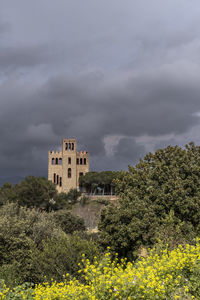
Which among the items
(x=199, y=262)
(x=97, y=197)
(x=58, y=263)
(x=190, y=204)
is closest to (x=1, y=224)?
(x=58, y=263)

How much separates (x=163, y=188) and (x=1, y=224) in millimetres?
10533

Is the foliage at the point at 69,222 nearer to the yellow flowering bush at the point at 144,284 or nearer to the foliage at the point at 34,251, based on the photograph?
the foliage at the point at 34,251

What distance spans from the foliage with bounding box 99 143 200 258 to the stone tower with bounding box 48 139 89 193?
189 ft

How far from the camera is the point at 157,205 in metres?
19.4

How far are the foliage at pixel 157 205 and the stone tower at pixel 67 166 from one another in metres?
57.8

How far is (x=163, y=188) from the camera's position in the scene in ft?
65.2

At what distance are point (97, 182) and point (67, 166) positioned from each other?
1037 centimetres

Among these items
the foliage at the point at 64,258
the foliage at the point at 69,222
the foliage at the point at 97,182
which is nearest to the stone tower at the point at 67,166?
the foliage at the point at 97,182

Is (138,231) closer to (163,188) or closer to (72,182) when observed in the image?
(163,188)

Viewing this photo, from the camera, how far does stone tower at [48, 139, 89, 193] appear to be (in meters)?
78.9

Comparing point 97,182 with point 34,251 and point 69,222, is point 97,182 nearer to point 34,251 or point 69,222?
point 69,222

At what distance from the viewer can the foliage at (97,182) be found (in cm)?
7206

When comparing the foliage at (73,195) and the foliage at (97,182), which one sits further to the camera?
the foliage at (97,182)

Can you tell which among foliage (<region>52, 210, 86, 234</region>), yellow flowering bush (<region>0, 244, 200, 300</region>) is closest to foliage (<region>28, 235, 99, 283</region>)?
yellow flowering bush (<region>0, 244, 200, 300</region>)
